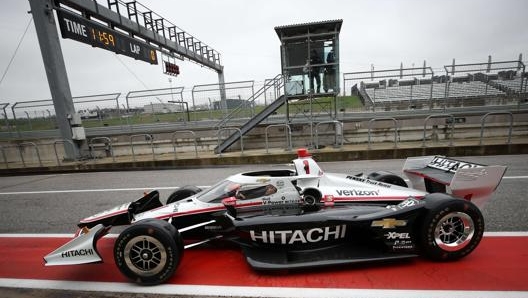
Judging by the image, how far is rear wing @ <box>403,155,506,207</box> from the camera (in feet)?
9.97

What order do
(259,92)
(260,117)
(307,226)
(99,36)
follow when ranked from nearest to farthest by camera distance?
(307,226)
(99,36)
(260,117)
(259,92)

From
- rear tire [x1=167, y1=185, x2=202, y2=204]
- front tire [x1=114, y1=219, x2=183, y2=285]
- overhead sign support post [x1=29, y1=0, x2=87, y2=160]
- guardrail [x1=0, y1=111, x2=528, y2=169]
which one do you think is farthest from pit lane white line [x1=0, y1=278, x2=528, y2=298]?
overhead sign support post [x1=29, y1=0, x2=87, y2=160]

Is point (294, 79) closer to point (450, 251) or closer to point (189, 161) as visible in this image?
point (189, 161)

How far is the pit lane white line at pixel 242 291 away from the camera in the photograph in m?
2.45

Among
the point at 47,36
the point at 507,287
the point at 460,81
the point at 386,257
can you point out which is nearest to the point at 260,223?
the point at 386,257

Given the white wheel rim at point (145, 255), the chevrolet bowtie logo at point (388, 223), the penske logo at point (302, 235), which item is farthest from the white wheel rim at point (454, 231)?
the white wheel rim at point (145, 255)

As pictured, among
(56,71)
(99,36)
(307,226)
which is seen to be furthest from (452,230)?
(56,71)

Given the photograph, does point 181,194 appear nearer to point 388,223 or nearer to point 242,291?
point 242,291

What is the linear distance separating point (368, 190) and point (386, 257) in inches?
32.5

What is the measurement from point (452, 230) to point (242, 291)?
234cm

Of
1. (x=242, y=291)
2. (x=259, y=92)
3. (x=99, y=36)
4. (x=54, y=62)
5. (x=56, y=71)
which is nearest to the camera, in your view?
(x=242, y=291)

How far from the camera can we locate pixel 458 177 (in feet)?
10.1

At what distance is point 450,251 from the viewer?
9.34 feet

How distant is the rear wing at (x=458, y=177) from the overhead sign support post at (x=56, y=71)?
36.9 feet
